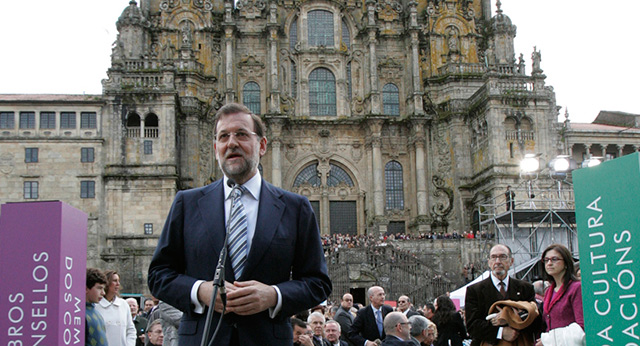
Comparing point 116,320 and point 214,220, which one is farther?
point 116,320

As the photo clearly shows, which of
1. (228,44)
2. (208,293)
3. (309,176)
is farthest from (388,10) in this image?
(208,293)

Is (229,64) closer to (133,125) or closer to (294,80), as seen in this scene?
(294,80)

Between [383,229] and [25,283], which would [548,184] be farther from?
[25,283]

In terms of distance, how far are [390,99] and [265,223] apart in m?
45.7

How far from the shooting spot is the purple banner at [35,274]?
6539 millimetres

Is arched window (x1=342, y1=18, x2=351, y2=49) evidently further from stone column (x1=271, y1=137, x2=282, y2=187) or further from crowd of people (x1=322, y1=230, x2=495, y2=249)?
crowd of people (x1=322, y1=230, x2=495, y2=249)

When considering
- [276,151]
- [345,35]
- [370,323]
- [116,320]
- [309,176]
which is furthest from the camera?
[345,35]

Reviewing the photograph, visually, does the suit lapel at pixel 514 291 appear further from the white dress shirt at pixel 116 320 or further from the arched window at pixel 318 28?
the arched window at pixel 318 28

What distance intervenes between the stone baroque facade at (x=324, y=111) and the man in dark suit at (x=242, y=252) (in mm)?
36678

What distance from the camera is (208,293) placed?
494cm

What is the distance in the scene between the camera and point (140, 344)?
46.1 feet

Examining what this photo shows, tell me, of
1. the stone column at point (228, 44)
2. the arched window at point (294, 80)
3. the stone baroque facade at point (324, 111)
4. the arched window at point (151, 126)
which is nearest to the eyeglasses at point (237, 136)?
the stone baroque facade at point (324, 111)

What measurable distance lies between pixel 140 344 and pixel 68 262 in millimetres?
7696

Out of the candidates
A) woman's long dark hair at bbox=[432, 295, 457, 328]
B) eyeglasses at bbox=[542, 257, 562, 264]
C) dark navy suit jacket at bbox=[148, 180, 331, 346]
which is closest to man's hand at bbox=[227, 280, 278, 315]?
dark navy suit jacket at bbox=[148, 180, 331, 346]
